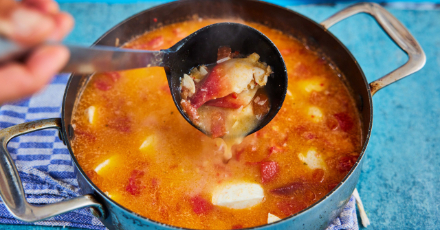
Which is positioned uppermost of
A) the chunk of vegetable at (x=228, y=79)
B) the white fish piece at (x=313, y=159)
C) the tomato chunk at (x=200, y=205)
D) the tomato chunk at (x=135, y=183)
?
the chunk of vegetable at (x=228, y=79)

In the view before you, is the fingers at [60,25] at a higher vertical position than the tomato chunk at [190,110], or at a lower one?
higher

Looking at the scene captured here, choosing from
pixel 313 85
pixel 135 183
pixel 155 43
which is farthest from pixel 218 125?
pixel 155 43

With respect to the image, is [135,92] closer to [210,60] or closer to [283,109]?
[210,60]

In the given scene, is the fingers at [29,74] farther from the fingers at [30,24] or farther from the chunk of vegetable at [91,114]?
the chunk of vegetable at [91,114]

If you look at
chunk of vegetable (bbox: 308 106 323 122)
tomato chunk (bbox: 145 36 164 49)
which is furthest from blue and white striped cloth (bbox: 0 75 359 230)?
tomato chunk (bbox: 145 36 164 49)

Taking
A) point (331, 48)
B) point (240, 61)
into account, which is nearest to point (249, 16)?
point (331, 48)

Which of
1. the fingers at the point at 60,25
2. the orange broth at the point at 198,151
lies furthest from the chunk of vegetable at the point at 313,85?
the fingers at the point at 60,25
